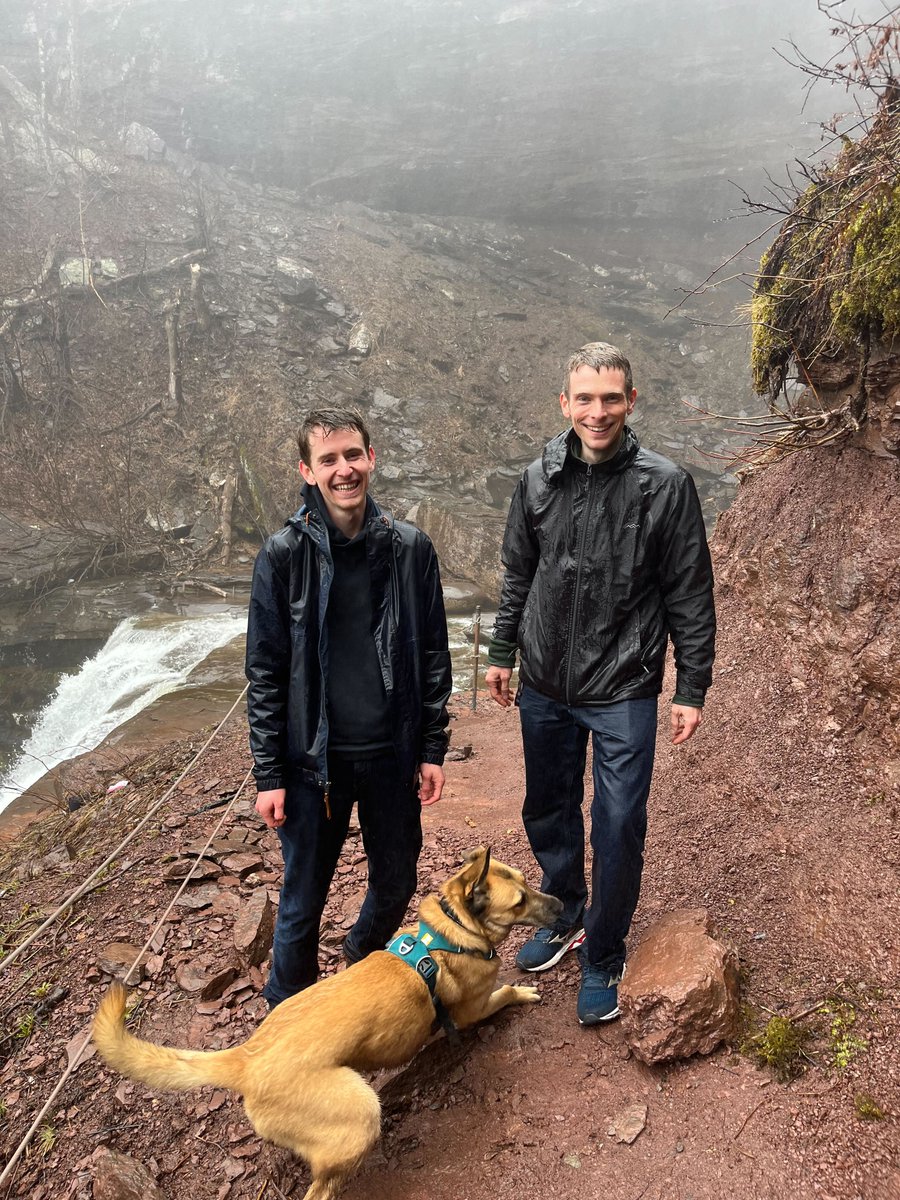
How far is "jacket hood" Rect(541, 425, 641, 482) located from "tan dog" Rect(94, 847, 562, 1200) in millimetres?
1812

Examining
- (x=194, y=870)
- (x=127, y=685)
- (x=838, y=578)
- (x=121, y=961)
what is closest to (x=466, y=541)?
(x=127, y=685)

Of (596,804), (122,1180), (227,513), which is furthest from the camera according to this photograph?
A: (227,513)

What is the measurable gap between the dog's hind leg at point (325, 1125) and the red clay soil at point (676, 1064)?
34 cm

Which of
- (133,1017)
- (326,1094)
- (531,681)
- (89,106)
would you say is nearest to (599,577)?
(531,681)

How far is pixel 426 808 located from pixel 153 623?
936 cm

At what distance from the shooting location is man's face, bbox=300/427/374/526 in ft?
7.33

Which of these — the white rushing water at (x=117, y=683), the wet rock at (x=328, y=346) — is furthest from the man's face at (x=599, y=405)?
the wet rock at (x=328, y=346)

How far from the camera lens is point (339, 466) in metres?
2.24

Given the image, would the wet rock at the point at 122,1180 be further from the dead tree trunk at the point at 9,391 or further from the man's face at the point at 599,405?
the dead tree trunk at the point at 9,391

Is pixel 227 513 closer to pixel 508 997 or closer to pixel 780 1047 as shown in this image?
pixel 508 997

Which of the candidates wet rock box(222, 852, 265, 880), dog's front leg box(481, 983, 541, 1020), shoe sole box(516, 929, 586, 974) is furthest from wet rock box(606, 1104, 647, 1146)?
wet rock box(222, 852, 265, 880)

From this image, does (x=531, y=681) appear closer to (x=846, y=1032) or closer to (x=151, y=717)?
(x=846, y=1032)

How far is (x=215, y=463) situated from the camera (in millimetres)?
17359

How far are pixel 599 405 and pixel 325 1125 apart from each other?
7.86ft
